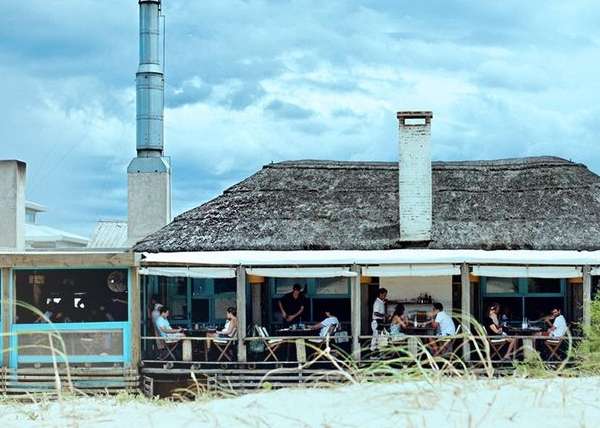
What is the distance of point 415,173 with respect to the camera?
2267cm

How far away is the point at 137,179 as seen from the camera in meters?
32.6

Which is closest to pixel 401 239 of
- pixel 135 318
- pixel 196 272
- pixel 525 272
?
pixel 525 272

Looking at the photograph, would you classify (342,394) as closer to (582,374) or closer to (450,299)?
(582,374)

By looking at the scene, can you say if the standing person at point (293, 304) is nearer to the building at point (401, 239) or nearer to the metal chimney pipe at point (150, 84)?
the building at point (401, 239)

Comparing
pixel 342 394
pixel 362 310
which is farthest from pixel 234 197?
pixel 342 394

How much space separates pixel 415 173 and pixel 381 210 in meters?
1.33

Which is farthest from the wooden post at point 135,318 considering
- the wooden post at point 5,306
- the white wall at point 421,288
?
the white wall at point 421,288

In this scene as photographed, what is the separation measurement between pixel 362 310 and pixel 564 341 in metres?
3.99

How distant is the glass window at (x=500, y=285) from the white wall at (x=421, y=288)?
134 cm

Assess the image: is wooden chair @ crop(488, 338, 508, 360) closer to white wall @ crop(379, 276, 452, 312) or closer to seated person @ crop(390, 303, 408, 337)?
seated person @ crop(390, 303, 408, 337)

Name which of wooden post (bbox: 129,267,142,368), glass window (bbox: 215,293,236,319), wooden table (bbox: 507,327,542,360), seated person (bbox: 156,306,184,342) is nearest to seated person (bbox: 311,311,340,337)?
seated person (bbox: 156,306,184,342)

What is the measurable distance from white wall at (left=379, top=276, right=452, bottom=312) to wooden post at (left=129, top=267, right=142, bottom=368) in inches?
185

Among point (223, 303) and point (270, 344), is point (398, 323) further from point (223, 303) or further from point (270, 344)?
point (223, 303)

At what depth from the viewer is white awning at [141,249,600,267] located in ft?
66.4
